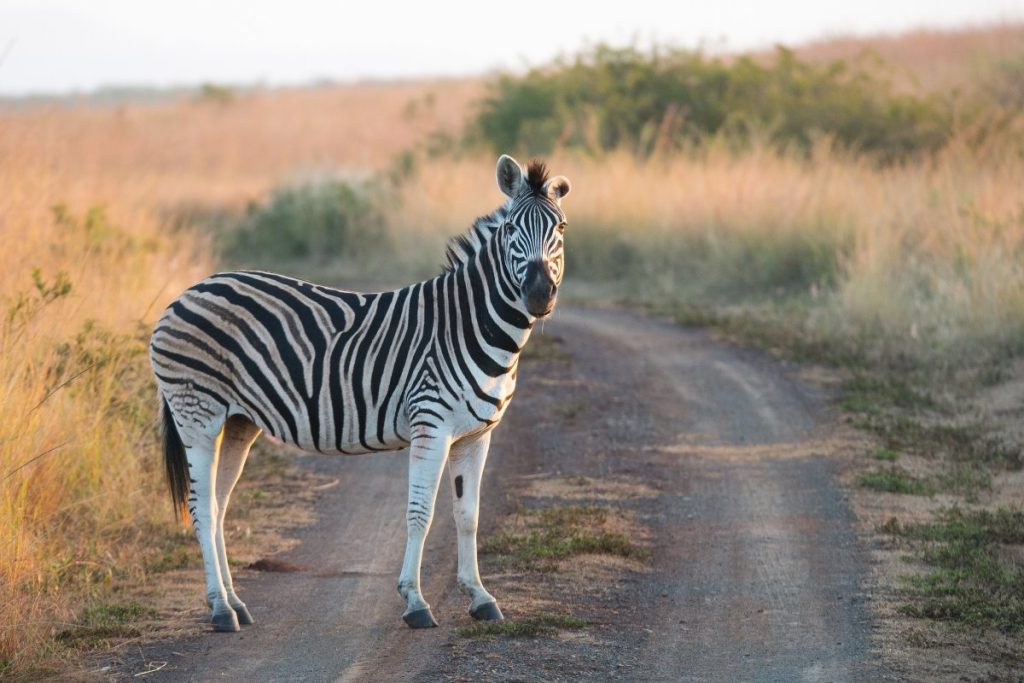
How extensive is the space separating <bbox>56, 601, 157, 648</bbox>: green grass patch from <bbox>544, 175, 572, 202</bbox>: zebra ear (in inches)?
110

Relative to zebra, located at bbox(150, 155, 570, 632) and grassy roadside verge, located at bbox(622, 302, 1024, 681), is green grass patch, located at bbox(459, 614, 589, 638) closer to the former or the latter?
zebra, located at bbox(150, 155, 570, 632)

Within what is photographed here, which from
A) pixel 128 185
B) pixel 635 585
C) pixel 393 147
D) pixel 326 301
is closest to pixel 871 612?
pixel 635 585

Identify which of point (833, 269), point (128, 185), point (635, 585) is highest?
point (128, 185)

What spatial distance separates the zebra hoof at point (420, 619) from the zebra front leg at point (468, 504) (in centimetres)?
22

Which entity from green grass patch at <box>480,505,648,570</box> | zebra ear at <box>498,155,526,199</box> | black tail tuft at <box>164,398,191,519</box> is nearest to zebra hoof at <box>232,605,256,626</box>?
black tail tuft at <box>164,398,191,519</box>

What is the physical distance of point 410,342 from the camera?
19.8 feet

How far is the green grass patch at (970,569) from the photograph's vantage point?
19.7 ft

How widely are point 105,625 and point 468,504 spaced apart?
1.78m

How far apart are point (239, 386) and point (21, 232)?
4.58 m

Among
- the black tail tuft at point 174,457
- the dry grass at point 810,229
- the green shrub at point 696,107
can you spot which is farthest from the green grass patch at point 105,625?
the green shrub at point 696,107

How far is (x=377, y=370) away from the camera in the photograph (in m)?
6.01

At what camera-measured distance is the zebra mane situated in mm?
6108

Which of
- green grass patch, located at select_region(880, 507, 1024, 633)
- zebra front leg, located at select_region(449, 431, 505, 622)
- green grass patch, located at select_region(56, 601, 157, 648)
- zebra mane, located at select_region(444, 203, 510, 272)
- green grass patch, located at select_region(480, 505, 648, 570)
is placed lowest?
green grass patch, located at select_region(880, 507, 1024, 633)

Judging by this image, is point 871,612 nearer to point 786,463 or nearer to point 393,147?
point 786,463
